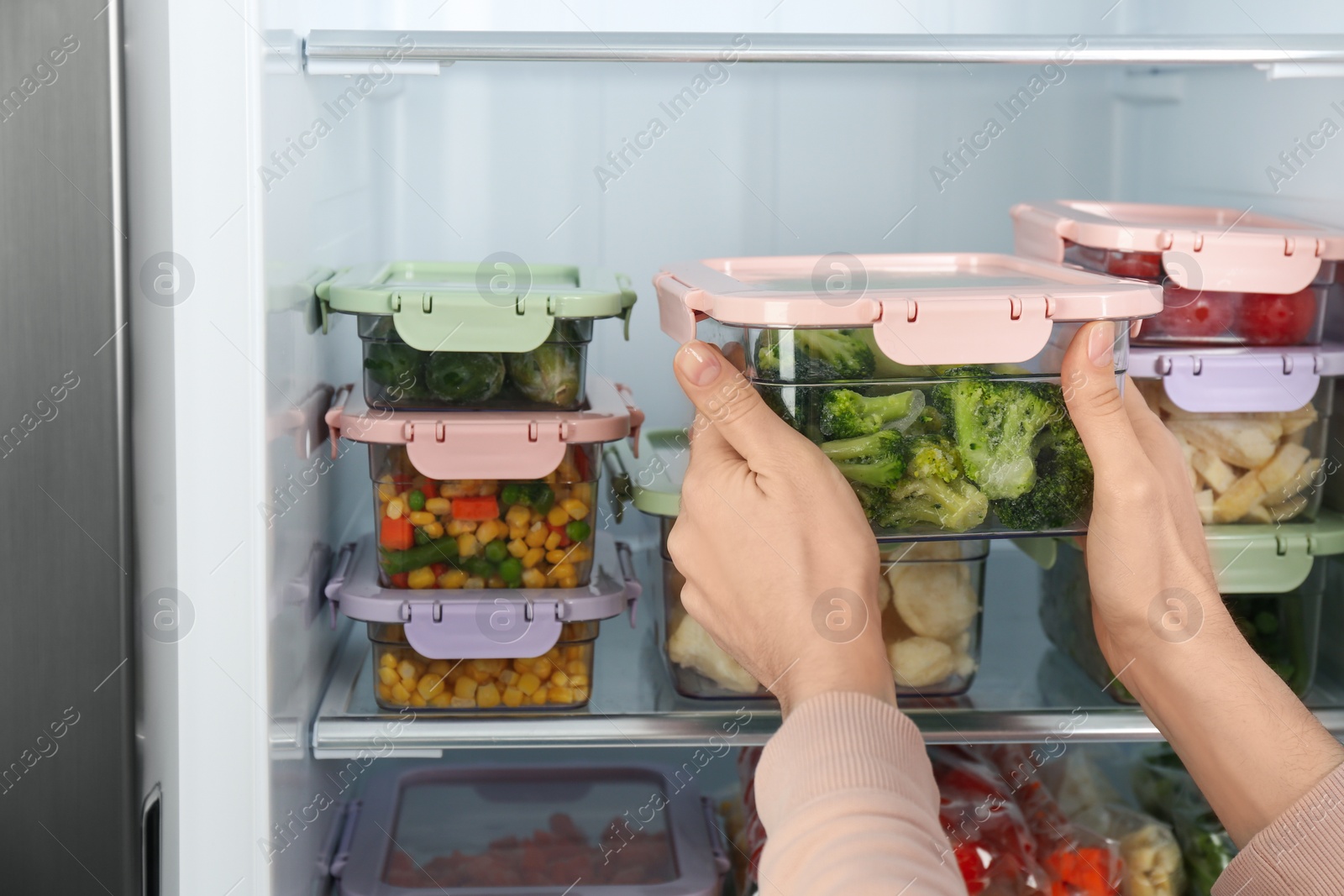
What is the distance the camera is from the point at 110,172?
0.79 meters

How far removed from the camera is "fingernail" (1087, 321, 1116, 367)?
31.8 inches

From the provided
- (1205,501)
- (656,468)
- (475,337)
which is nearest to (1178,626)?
(1205,501)

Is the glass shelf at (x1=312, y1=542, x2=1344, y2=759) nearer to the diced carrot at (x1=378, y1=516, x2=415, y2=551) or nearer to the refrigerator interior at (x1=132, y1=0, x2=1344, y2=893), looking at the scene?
the refrigerator interior at (x1=132, y1=0, x2=1344, y2=893)

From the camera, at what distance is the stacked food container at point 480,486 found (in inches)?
38.1

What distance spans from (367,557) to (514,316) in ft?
1.15

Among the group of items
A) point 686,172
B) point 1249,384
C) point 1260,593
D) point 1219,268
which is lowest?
point 1260,593

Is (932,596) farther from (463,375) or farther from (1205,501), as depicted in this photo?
(463,375)

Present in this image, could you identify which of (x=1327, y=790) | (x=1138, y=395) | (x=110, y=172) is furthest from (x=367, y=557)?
(x=1327, y=790)

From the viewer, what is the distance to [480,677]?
3.49 ft

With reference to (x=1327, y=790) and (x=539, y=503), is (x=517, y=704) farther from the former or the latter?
(x=1327, y=790)

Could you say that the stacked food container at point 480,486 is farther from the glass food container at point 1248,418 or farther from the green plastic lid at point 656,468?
the glass food container at point 1248,418

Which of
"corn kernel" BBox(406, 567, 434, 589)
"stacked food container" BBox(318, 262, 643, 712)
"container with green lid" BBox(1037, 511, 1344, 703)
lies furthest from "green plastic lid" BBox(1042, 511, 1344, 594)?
"corn kernel" BBox(406, 567, 434, 589)

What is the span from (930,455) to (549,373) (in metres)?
0.36

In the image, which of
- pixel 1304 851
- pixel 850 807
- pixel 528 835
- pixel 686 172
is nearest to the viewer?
pixel 850 807
